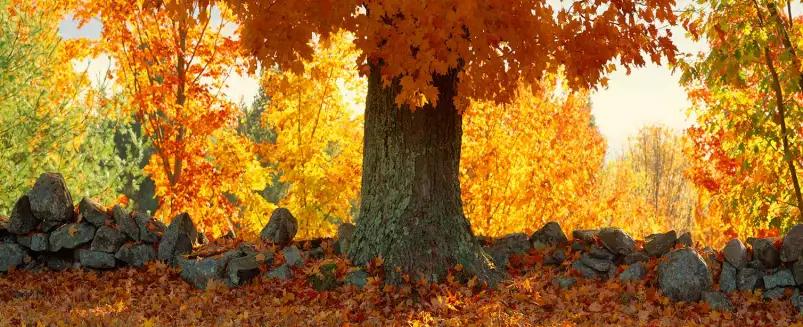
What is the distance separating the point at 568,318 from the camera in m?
7.29

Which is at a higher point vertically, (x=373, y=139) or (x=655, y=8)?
(x=655, y=8)

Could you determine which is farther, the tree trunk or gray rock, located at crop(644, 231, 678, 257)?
gray rock, located at crop(644, 231, 678, 257)

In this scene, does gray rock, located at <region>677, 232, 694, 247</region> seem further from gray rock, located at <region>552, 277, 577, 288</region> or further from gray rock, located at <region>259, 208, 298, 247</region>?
gray rock, located at <region>259, 208, 298, 247</region>

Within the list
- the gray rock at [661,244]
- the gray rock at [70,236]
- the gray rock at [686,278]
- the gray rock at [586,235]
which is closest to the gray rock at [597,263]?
the gray rock at [586,235]

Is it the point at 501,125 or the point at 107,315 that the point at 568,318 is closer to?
the point at 107,315

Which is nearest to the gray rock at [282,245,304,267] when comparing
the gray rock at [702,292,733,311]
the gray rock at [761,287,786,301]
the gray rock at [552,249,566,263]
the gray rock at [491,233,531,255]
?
the gray rock at [491,233,531,255]

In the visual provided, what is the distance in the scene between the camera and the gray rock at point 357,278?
26.1ft

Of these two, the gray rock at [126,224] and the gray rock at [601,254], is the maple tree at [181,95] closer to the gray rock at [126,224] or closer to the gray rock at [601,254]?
the gray rock at [126,224]

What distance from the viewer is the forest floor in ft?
23.0

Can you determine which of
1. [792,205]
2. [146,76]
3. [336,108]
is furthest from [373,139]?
[146,76]

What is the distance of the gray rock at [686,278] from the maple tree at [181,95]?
9.30m

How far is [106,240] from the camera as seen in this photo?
9.47 m

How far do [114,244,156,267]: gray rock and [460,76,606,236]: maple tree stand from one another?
691 centimetres

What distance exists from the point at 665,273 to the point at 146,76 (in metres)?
11.6
